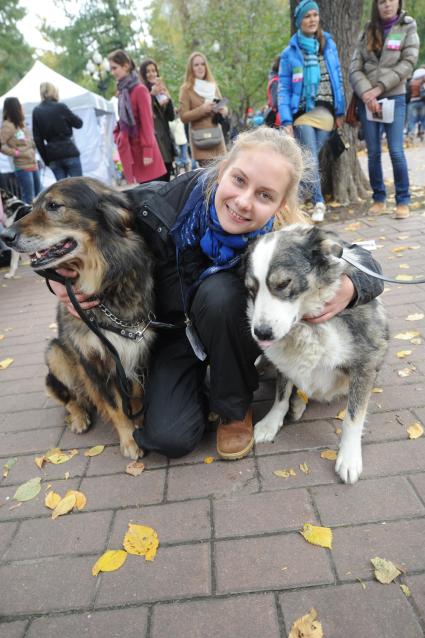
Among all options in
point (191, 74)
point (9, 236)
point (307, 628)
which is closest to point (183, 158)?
point (191, 74)

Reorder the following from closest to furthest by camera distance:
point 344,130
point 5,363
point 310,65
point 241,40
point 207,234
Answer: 1. point 207,234
2. point 5,363
3. point 310,65
4. point 344,130
5. point 241,40

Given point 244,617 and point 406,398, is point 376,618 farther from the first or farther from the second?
point 406,398

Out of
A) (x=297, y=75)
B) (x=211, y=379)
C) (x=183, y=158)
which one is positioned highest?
(x=297, y=75)

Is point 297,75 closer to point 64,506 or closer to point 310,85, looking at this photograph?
point 310,85

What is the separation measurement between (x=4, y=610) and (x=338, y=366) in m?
1.75

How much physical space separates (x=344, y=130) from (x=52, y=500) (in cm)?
636

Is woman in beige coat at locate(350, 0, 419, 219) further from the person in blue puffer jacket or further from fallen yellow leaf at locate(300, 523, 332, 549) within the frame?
fallen yellow leaf at locate(300, 523, 332, 549)

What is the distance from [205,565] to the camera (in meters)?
1.69

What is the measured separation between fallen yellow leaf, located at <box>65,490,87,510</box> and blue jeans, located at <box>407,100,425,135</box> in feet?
51.5

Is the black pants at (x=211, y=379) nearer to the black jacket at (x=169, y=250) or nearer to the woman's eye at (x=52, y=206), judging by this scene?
the black jacket at (x=169, y=250)

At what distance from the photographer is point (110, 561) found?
5.79ft

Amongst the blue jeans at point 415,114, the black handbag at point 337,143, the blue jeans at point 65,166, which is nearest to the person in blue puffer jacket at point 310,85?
the black handbag at point 337,143

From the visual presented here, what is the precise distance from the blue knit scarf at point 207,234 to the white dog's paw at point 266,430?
2.99 ft

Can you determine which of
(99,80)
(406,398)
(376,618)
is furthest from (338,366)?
(99,80)
